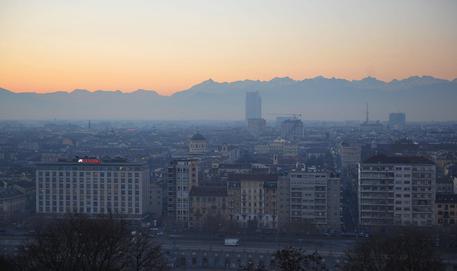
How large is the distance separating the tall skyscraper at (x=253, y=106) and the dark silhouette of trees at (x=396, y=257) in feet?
270

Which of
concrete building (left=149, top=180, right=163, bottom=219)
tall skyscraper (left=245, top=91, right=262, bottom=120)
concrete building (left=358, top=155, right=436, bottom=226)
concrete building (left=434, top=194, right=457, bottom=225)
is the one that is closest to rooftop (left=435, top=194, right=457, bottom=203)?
concrete building (left=434, top=194, right=457, bottom=225)

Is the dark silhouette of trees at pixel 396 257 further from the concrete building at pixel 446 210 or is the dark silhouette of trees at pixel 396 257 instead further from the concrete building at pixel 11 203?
the concrete building at pixel 11 203

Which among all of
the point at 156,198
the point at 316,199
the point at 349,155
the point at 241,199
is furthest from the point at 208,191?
the point at 349,155

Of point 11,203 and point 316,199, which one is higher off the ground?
point 316,199

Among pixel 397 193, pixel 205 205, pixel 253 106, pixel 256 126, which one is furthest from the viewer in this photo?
pixel 253 106

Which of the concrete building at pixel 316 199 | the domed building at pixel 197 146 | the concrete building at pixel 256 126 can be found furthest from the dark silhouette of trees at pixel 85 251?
the concrete building at pixel 256 126

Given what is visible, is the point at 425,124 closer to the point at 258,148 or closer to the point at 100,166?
the point at 258,148

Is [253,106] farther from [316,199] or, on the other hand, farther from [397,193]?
[397,193]

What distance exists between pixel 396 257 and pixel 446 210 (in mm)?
9123

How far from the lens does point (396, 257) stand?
9.45 metres

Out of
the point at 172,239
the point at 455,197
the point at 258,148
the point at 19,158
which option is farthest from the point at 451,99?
the point at 172,239

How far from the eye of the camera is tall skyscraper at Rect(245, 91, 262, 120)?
92562 millimetres

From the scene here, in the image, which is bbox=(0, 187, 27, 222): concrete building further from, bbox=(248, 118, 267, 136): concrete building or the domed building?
bbox=(248, 118, 267, 136): concrete building

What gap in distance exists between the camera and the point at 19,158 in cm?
3189
